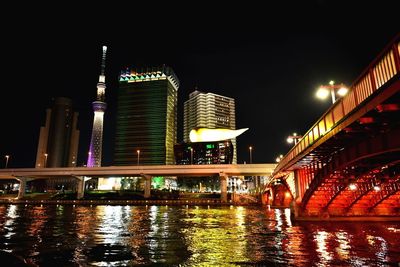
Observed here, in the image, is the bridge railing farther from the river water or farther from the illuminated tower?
the illuminated tower

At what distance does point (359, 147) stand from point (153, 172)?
75.8 meters

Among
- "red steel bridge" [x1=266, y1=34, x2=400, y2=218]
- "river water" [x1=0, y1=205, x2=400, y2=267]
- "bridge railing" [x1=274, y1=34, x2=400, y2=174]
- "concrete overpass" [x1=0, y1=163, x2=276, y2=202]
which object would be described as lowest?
"river water" [x1=0, y1=205, x2=400, y2=267]

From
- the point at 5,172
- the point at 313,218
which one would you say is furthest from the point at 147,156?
the point at 313,218

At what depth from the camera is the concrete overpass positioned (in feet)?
266

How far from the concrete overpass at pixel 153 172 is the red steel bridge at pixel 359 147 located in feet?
137

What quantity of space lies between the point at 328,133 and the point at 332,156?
7.68 metres

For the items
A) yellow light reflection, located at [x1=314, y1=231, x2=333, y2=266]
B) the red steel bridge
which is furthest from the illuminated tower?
yellow light reflection, located at [x1=314, y1=231, x2=333, y2=266]

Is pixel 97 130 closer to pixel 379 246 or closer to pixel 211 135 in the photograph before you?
pixel 211 135

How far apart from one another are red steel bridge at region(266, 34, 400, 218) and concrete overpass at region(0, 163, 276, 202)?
41769 millimetres

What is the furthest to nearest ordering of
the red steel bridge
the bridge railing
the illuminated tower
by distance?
the illuminated tower < the red steel bridge < the bridge railing

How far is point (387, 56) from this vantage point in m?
10.5

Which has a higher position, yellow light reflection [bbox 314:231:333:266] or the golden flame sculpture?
the golden flame sculpture

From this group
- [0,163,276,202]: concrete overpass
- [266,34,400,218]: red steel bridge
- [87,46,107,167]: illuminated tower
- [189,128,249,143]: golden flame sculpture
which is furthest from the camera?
[189,128,249,143]: golden flame sculpture

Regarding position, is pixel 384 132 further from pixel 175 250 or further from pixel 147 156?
pixel 147 156
